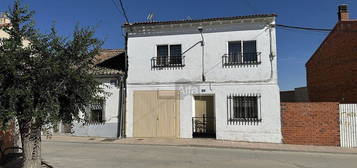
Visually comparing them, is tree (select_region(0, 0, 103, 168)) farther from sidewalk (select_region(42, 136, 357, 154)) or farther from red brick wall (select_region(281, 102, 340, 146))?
red brick wall (select_region(281, 102, 340, 146))

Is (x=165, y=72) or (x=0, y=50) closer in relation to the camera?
(x=0, y=50)

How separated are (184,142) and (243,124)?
313cm

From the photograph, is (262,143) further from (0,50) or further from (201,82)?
(0,50)

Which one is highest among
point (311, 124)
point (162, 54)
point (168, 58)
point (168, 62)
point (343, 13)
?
point (343, 13)

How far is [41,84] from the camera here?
220 inches

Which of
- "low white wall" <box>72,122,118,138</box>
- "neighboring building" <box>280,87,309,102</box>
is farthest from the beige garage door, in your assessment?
"neighboring building" <box>280,87,309,102</box>

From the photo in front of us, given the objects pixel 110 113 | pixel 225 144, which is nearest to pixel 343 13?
pixel 225 144

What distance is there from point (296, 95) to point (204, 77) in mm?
11934

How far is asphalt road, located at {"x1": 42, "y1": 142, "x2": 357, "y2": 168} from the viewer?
7.98 metres

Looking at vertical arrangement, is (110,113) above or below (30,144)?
above

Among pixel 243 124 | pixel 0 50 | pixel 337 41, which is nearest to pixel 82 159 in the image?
pixel 0 50

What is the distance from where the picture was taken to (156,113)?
553 inches

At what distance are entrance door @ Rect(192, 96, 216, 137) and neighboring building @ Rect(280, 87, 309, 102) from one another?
30.4 ft

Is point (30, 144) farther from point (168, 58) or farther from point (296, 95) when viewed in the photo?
point (296, 95)
